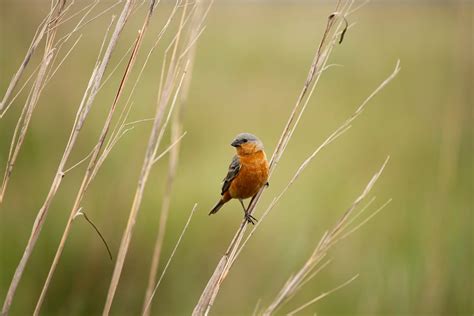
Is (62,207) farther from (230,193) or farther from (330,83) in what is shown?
(330,83)

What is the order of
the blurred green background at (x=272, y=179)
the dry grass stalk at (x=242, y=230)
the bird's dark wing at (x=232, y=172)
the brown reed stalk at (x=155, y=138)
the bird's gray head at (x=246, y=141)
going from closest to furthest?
the brown reed stalk at (x=155, y=138) < the dry grass stalk at (x=242, y=230) < the bird's gray head at (x=246, y=141) < the bird's dark wing at (x=232, y=172) < the blurred green background at (x=272, y=179)

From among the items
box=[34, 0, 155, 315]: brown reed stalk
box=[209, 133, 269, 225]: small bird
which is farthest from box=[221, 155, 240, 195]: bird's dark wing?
box=[34, 0, 155, 315]: brown reed stalk

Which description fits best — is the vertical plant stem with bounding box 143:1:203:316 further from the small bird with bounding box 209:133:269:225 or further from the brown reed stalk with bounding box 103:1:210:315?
the small bird with bounding box 209:133:269:225

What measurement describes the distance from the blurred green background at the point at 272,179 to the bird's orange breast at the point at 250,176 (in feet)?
3.33

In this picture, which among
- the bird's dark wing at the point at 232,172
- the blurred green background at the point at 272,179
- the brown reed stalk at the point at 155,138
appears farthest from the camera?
the blurred green background at the point at 272,179

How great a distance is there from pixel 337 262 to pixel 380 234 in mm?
557

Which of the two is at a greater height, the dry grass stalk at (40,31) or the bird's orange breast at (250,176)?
the bird's orange breast at (250,176)

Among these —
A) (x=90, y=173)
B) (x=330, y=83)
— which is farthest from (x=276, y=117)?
(x=90, y=173)

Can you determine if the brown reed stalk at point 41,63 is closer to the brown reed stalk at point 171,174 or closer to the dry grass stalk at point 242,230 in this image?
the brown reed stalk at point 171,174

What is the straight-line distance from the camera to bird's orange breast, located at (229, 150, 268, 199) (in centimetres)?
329

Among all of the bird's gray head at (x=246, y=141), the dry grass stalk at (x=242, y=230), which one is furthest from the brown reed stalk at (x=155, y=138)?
the bird's gray head at (x=246, y=141)

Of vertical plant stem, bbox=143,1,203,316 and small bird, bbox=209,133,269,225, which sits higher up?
small bird, bbox=209,133,269,225

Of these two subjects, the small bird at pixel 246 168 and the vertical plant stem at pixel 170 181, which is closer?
the vertical plant stem at pixel 170 181

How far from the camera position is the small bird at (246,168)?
3.33 m
